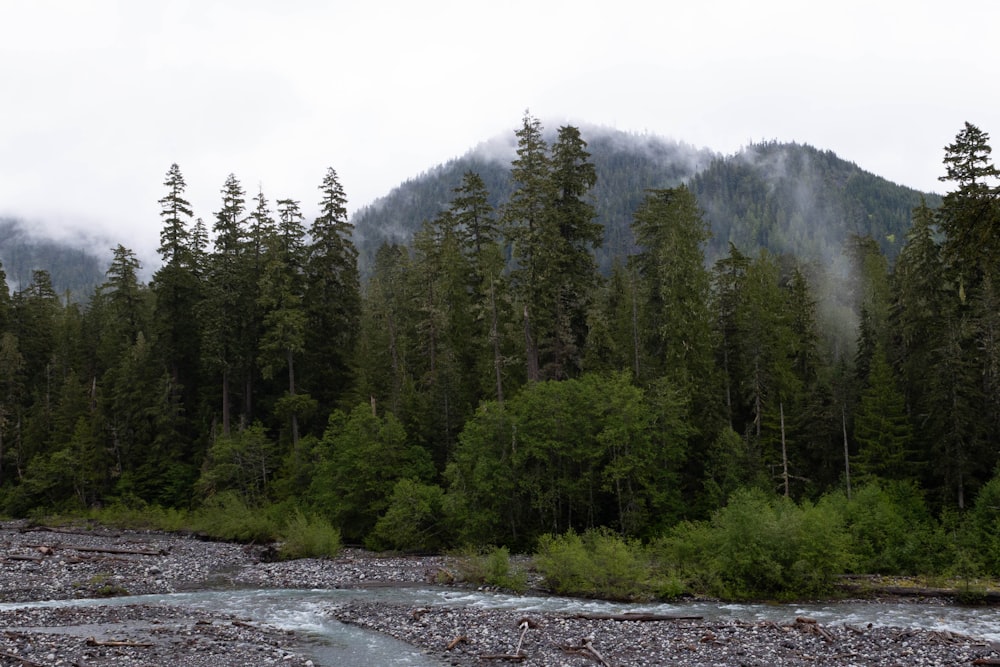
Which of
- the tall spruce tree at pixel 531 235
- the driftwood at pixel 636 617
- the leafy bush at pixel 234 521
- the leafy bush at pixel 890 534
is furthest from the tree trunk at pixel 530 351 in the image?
the driftwood at pixel 636 617

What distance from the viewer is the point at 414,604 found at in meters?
24.3

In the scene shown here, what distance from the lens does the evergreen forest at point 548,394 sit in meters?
35.2

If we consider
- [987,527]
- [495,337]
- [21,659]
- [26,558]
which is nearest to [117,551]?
[26,558]

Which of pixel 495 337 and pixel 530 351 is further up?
pixel 495 337

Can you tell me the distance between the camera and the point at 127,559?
33.3 metres

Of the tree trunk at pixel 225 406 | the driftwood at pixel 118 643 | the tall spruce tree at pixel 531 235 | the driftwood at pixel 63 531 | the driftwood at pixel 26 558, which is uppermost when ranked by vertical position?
the tall spruce tree at pixel 531 235

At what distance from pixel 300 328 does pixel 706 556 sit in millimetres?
32467

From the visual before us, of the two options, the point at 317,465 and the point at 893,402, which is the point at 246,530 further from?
the point at 893,402

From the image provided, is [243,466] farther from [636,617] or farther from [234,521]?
[636,617]

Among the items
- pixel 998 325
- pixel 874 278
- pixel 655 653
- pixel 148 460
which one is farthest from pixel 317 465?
pixel 874 278

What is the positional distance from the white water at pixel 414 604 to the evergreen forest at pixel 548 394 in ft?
9.62

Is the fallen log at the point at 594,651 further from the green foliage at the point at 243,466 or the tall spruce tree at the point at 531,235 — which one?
the green foliage at the point at 243,466

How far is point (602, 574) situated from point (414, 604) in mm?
7235

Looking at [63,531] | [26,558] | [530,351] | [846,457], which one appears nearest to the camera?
[26,558]
